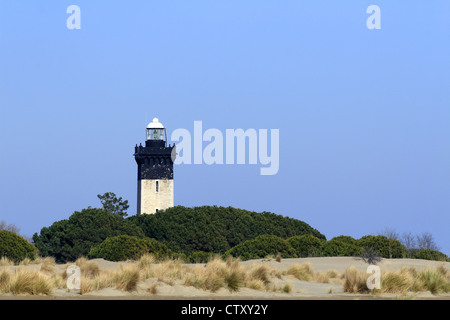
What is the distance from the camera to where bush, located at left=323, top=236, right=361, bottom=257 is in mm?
45463

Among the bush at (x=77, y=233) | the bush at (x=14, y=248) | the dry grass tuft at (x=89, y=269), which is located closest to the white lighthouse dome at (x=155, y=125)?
the bush at (x=77, y=233)

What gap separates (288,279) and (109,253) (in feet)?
Answer: 72.0

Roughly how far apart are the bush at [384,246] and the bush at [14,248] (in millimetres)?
17926

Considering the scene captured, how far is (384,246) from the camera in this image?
152 ft

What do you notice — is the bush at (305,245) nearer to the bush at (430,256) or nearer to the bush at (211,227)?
the bush at (430,256)

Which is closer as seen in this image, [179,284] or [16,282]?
[16,282]

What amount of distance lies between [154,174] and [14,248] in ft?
144

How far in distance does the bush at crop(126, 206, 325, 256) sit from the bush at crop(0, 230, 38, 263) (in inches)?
763

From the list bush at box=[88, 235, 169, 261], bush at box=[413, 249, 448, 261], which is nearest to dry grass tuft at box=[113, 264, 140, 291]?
bush at box=[88, 235, 169, 261]

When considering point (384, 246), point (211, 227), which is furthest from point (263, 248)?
point (211, 227)

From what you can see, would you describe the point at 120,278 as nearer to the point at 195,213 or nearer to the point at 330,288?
the point at 330,288

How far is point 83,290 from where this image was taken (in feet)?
68.6

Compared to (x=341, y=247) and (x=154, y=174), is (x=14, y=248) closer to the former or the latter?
(x=341, y=247)
